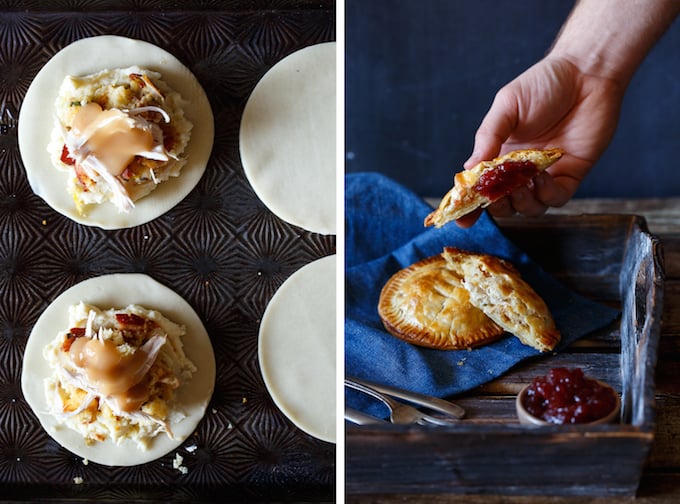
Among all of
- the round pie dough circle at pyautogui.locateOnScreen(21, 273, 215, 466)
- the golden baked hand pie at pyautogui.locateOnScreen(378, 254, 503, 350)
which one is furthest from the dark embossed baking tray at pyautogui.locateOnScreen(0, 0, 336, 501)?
the golden baked hand pie at pyautogui.locateOnScreen(378, 254, 503, 350)

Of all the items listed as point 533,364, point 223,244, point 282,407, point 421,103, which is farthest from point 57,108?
point 533,364

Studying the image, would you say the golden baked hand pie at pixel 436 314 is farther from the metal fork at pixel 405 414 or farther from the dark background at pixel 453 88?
the dark background at pixel 453 88

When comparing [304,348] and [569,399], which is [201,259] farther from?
[569,399]

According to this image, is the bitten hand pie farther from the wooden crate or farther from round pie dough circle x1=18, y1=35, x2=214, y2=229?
round pie dough circle x1=18, y1=35, x2=214, y2=229

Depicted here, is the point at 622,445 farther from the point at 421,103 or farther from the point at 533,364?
the point at 421,103

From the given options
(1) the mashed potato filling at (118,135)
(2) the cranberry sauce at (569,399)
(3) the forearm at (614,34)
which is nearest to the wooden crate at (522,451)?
(2) the cranberry sauce at (569,399)

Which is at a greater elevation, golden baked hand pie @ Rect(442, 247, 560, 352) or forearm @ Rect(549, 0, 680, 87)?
forearm @ Rect(549, 0, 680, 87)

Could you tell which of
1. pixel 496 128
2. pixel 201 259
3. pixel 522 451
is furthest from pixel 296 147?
pixel 522 451
